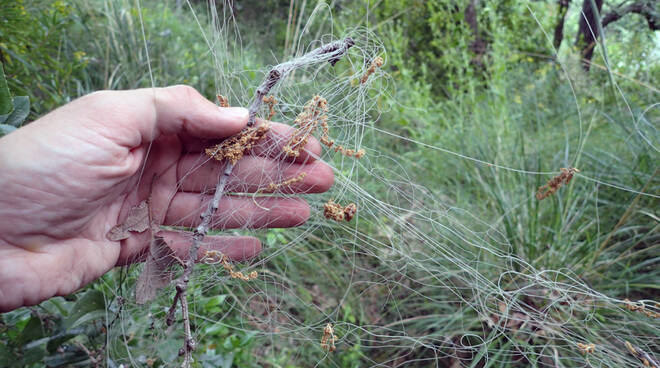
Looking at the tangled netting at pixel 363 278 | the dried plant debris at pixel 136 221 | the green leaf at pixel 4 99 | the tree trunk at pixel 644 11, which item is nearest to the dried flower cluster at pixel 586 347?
the tangled netting at pixel 363 278

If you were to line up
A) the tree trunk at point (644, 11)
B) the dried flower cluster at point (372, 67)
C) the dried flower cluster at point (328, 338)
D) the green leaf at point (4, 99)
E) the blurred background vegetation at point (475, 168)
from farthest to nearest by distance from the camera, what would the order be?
1. the tree trunk at point (644, 11)
2. the blurred background vegetation at point (475, 168)
3. the dried flower cluster at point (372, 67)
4. the dried flower cluster at point (328, 338)
5. the green leaf at point (4, 99)

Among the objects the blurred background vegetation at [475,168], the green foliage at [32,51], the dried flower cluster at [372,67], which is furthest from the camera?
the green foliage at [32,51]

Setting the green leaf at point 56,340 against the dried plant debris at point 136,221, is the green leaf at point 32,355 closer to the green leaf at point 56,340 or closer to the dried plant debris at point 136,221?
the green leaf at point 56,340

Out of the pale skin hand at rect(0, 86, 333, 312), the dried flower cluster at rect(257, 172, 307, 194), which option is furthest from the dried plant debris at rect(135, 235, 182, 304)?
the dried flower cluster at rect(257, 172, 307, 194)

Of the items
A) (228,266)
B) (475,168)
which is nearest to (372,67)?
(228,266)

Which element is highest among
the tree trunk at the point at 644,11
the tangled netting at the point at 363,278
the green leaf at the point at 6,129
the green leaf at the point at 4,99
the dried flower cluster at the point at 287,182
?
the green leaf at the point at 4,99

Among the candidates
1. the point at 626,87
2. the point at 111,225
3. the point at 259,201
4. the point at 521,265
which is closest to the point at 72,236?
the point at 111,225

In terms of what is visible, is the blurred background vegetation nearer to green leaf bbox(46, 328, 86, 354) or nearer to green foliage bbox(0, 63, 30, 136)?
green leaf bbox(46, 328, 86, 354)
